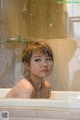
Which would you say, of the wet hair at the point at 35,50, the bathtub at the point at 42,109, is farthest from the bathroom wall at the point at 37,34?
the bathtub at the point at 42,109

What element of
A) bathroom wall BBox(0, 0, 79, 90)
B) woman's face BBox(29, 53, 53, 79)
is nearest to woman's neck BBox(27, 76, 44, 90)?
woman's face BBox(29, 53, 53, 79)

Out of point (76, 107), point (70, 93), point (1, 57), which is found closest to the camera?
point (76, 107)

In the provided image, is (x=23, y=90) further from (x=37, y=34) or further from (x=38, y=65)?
(x=37, y=34)

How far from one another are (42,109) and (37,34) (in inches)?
20.2

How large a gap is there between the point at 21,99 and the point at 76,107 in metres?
0.21

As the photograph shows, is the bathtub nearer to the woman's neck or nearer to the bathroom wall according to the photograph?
the woman's neck

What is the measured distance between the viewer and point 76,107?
104cm

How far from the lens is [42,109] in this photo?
3.44 feet

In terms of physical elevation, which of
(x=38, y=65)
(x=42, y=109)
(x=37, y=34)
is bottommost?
(x=42, y=109)

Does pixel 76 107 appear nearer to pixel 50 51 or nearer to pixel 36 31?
pixel 50 51

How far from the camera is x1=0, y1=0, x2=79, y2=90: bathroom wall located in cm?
140

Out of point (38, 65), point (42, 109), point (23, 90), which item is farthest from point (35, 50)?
point (42, 109)

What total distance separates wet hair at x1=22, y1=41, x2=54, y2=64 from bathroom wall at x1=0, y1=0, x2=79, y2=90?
0.05 metres

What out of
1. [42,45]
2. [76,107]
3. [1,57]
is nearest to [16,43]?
[1,57]
